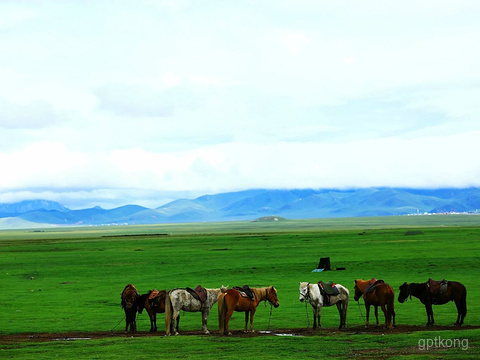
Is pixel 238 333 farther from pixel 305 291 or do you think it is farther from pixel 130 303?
pixel 130 303

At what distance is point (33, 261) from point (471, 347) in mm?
66204

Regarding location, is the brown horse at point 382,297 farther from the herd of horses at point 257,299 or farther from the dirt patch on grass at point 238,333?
the dirt patch on grass at point 238,333

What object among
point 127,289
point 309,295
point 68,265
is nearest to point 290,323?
point 309,295

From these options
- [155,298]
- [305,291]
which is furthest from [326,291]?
[155,298]

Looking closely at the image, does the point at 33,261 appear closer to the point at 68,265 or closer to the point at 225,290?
the point at 68,265

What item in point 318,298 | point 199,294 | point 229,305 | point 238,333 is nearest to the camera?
point 229,305

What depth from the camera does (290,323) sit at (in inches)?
1128

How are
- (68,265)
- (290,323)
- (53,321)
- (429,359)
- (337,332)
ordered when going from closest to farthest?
(429,359) < (337,332) < (290,323) < (53,321) < (68,265)

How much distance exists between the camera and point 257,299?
25922 millimetres

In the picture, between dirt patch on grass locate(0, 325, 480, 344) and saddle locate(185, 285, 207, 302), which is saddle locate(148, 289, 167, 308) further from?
saddle locate(185, 285, 207, 302)

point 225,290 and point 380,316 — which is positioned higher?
point 225,290

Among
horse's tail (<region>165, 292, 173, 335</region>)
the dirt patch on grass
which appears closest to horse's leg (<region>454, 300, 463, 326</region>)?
the dirt patch on grass

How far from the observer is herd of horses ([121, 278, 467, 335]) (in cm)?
2519

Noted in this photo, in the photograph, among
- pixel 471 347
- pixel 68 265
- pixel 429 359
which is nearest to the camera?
pixel 429 359
